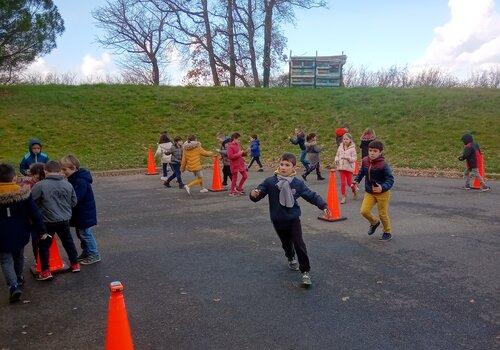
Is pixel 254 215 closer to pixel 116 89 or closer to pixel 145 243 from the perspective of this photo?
pixel 145 243

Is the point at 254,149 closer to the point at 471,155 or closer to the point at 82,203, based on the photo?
the point at 471,155

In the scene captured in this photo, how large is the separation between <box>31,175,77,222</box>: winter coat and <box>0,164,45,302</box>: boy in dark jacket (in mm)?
481

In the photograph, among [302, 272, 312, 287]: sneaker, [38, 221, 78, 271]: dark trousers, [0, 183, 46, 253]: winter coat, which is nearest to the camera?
[0, 183, 46, 253]: winter coat

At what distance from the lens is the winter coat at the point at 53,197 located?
5.87 meters

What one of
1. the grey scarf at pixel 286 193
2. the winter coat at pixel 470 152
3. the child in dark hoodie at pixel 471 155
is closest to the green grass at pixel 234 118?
the child in dark hoodie at pixel 471 155

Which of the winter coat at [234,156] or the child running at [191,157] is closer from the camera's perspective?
the winter coat at [234,156]

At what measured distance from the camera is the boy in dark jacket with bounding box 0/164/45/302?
203 inches

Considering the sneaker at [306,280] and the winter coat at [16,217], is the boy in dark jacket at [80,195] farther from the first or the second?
the sneaker at [306,280]

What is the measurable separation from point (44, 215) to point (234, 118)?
824 inches

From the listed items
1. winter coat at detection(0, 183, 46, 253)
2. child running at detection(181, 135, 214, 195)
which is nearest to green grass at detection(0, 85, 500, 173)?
child running at detection(181, 135, 214, 195)

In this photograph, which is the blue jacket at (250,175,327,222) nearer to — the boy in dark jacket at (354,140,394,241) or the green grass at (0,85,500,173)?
the boy in dark jacket at (354,140,394,241)

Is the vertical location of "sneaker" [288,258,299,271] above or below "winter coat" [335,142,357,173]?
below

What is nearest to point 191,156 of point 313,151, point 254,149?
point 313,151

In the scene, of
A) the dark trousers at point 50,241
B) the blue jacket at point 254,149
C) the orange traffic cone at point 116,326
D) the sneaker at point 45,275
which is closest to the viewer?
the orange traffic cone at point 116,326
